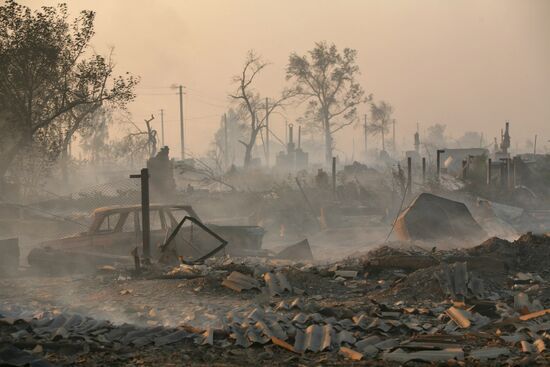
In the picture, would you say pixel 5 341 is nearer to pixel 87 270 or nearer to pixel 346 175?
pixel 87 270

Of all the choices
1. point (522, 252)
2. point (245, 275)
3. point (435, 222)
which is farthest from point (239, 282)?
point (435, 222)

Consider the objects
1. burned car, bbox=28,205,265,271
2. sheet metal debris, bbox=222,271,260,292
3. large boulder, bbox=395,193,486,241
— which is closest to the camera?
sheet metal debris, bbox=222,271,260,292

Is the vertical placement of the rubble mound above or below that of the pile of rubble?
above

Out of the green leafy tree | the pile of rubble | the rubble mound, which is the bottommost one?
the pile of rubble

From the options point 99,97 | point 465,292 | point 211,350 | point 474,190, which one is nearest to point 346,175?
point 474,190

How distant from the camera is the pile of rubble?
20.1ft

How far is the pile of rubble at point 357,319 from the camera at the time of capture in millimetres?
6129

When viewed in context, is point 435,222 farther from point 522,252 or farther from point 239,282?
point 239,282

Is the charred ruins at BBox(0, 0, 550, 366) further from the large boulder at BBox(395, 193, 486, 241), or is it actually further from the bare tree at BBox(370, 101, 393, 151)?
the bare tree at BBox(370, 101, 393, 151)

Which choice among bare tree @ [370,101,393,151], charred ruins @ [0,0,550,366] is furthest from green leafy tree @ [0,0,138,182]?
bare tree @ [370,101,393,151]

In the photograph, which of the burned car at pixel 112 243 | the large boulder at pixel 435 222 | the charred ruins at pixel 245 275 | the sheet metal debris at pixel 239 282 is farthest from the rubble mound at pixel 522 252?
the burned car at pixel 112 243

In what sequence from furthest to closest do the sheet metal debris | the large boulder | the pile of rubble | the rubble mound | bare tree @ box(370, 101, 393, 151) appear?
bare tree @ box(370, 101, 393, 151)
the large boulder
the rubble mound
the sheet metal debris
the pile of rubble

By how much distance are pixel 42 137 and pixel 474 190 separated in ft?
50.5

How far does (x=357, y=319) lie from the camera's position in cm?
708
